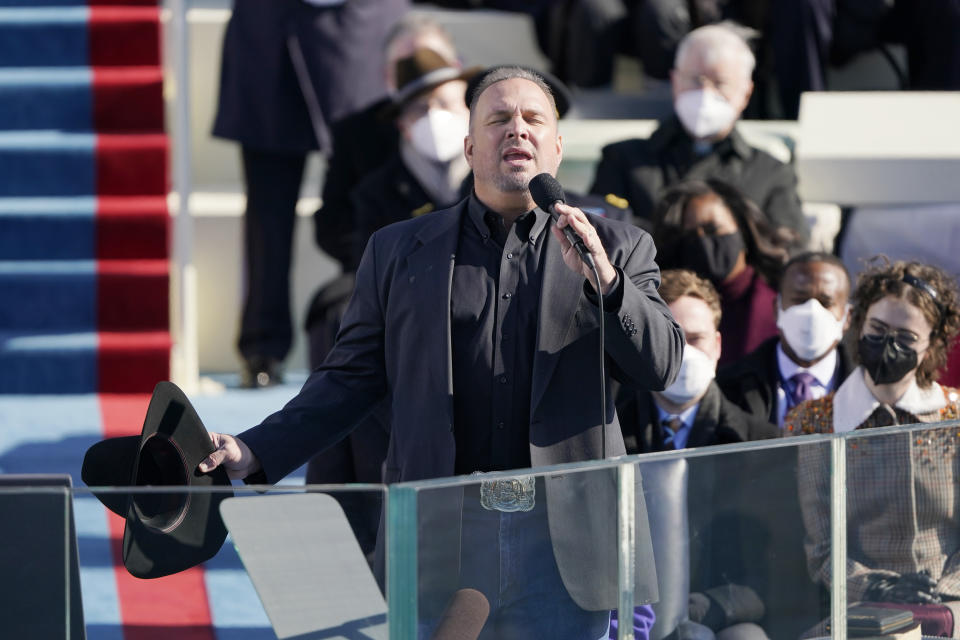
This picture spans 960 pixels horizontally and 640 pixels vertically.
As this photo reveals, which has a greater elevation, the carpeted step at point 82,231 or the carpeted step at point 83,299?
the carpeted step at point 82,231

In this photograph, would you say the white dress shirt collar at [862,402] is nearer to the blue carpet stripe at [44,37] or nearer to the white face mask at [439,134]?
the white face mask at [439,134]

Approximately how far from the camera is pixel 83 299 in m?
5.46

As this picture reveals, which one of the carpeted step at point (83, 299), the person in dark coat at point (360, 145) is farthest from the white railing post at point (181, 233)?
the person in dark coat at point (360, 145)

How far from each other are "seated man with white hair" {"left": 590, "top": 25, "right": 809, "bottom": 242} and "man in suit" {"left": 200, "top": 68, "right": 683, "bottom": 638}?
2246mm

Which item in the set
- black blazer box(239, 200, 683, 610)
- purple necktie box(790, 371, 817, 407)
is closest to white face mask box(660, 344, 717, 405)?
purple necktie box(790, 371, 817, 407)

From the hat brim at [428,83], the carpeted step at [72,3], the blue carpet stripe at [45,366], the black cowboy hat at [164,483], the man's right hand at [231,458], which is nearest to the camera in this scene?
the black cowboy hat at [164,483]

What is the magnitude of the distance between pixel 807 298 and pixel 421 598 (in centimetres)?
211

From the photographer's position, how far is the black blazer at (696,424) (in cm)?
350

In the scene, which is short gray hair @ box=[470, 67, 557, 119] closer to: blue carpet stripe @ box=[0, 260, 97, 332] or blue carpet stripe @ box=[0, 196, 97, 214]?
blue carpet stripe @ box=[0, 260, 97, 332]

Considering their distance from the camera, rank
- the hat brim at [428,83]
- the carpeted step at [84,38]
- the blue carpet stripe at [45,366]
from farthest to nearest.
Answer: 1. the carpeted step at [84,38]
2. the blue carpet stripe at [45,366]
3. the hat brim at [428,83]

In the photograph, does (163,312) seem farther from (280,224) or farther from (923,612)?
(923,612)

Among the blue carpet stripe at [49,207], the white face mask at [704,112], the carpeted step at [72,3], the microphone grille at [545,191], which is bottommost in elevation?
the blue carpet stripe at [49,207]

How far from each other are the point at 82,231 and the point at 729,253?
2.55m

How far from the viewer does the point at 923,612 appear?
254 centimetres
